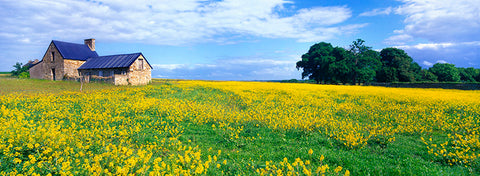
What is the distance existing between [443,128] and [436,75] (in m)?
74.2

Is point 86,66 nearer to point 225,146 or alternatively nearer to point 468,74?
point 225,146

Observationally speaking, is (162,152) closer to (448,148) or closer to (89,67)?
(448,148)

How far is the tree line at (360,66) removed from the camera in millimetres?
54156

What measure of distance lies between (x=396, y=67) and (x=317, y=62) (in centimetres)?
2030

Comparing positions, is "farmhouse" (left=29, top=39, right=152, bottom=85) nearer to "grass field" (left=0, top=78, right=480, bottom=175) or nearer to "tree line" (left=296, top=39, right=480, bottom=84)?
"grass field" (left=0, top=78, right=480, bottom=175)

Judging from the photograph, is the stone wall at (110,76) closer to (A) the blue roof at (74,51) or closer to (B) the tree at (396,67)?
(A) the blue roof at (74,51)

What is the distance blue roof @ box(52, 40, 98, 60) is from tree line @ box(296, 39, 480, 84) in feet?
164

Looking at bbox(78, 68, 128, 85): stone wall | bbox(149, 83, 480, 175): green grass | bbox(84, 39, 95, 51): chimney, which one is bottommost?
bbox(149, 83, 480, 175): green grass

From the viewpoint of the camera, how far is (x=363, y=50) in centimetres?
5688

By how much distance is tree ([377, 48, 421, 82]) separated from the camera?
58.3 m

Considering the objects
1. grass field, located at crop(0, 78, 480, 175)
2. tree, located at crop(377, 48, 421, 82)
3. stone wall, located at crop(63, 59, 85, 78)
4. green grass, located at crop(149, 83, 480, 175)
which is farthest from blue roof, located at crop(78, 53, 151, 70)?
tree, located at crop(377, 48, 421, 82)

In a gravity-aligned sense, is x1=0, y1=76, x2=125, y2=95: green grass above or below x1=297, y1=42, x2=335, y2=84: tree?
below

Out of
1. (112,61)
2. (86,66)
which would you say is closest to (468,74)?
(112,61)

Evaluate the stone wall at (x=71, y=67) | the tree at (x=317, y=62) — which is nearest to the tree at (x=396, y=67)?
the tree at (x=317, y=62)
